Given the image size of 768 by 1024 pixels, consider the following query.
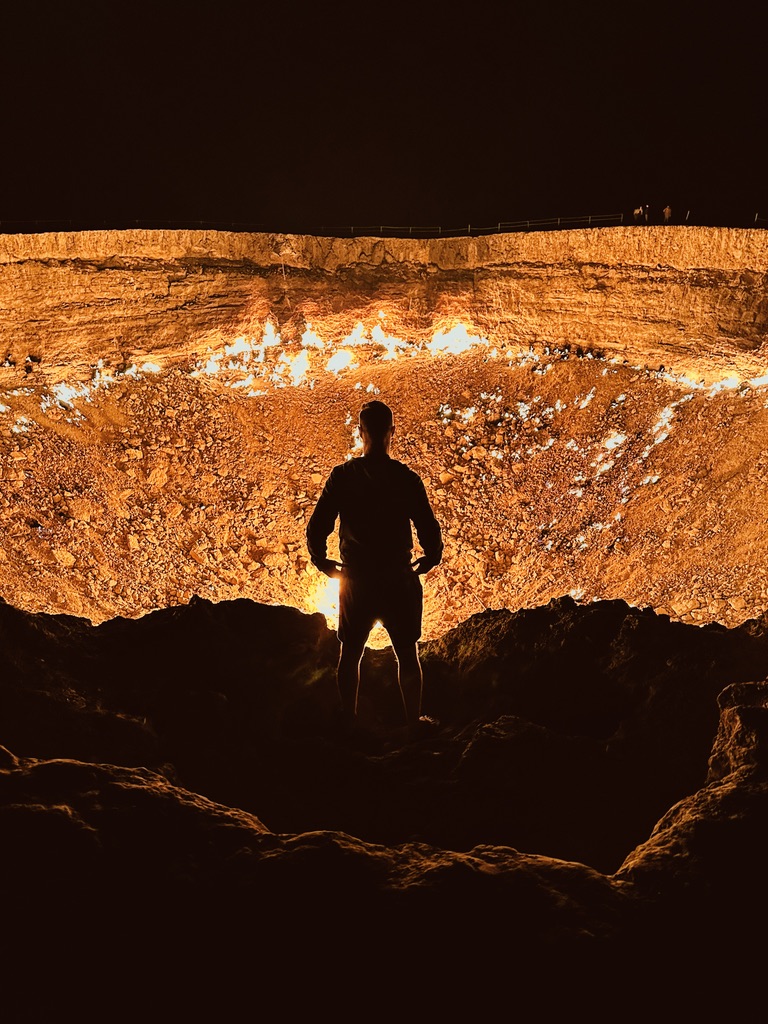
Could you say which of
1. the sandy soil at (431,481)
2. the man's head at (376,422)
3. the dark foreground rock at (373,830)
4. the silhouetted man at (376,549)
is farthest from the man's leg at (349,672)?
the sandy soil at (431,481)

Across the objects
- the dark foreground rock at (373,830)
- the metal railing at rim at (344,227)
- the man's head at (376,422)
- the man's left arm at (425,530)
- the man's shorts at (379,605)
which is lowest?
the dark foreground rock at (373,830)

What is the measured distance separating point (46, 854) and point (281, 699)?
2083 mm

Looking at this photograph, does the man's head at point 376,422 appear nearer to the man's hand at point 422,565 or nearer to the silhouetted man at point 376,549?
the silhouetted man at point 376,549

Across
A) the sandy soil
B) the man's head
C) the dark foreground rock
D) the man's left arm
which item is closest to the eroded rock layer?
the sandy soil

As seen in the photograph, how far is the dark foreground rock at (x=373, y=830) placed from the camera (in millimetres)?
1802

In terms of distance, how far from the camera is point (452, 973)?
1833mm

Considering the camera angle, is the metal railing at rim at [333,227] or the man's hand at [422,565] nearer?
the man's hand at [422,565]

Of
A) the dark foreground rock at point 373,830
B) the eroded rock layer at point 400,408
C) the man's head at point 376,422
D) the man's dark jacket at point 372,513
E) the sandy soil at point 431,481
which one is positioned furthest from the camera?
the eroded rock layer at point 400,408

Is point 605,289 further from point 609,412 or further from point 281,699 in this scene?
point 281,699

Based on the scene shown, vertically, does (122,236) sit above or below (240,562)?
above

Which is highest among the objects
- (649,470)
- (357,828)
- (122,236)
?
(122,236)

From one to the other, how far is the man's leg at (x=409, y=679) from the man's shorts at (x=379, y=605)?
2.0 inches

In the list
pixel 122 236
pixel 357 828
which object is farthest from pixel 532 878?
pixel 122 236

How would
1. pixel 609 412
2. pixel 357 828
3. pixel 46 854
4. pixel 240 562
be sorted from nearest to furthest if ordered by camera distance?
1. pixel 46 854
2. pixel 357 828
3. pixel 240 562
4. pixel 609 412
